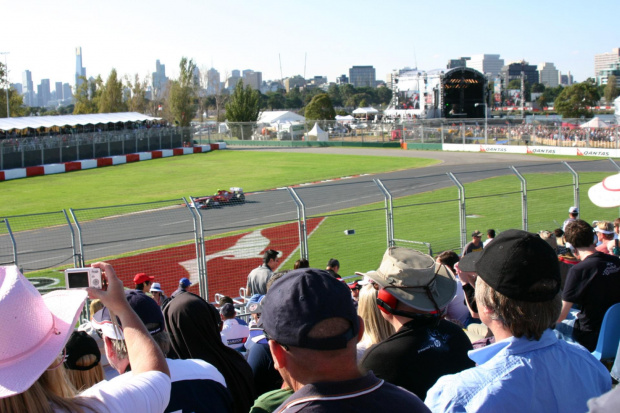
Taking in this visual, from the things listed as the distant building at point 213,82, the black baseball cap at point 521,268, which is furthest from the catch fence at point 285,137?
the distant building at point 213,82

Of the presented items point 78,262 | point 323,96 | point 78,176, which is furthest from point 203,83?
point 78,262

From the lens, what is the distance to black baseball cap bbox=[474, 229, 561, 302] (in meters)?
2.93

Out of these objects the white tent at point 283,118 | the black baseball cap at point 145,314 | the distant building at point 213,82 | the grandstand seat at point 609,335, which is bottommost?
the grandstand seat at point 609,335

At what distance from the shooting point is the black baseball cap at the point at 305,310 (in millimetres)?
2232

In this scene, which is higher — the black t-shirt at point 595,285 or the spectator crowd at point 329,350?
the spectator crowd at point 329,350

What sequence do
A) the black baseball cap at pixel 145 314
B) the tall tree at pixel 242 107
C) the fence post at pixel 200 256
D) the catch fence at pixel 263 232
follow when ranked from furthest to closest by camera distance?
the tall tree at pixel 242 107, the catch fence at pixel 263 232, the fence post at pixel 200 256, the black baseball cap at pixel 145 314

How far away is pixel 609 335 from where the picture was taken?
18.9 feet

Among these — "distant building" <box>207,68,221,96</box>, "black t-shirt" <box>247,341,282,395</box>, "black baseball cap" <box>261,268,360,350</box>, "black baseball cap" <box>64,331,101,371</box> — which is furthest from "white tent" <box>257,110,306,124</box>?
"black baseball cap" <box>261,268,360,350</box>

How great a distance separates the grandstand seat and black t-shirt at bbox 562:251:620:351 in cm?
12

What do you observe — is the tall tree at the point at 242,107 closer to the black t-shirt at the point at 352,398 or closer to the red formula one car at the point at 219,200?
the red formula one car at the point at 219,200

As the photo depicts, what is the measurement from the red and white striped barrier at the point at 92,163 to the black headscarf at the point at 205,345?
36.6m

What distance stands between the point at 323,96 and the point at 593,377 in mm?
82539

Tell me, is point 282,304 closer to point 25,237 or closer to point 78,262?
point 78,262

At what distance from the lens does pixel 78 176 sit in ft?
125
